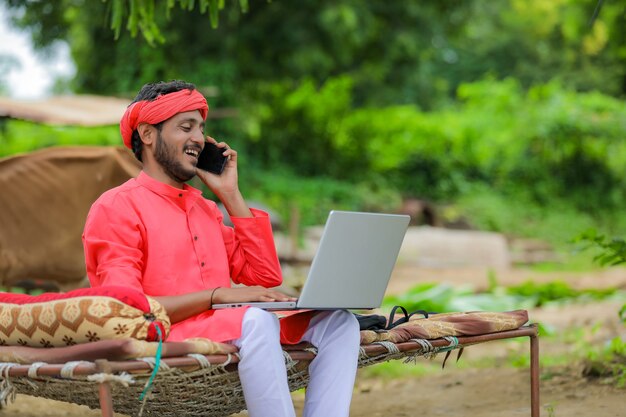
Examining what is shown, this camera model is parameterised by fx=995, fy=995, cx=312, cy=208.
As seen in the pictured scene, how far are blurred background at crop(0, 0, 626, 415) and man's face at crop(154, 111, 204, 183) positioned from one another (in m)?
8.49

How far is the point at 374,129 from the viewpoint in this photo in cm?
2078

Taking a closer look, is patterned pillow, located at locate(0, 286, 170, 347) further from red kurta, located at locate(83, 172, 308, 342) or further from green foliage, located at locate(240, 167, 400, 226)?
green foliage, located at locate(240, 167, 400, 226)

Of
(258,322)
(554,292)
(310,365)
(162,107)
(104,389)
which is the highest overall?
(162,107)

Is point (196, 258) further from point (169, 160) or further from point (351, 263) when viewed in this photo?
point (351, 263)

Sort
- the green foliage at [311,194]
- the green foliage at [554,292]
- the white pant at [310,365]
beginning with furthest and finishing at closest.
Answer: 1. the green foliage at [311,194]
2. the green foliage at [554,292]
3. the white pant at [310,365]

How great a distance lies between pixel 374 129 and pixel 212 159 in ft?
56.5

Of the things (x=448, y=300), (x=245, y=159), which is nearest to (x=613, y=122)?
(x=245, y=159)

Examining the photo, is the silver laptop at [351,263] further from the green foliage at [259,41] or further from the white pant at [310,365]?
the green foliage at [259,41]

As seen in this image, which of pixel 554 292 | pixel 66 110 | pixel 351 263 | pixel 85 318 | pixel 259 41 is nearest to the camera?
pixel 85 318

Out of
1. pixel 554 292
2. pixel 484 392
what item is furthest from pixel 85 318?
pixel 554 292

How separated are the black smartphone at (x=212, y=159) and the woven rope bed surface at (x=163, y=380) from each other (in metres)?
0.77

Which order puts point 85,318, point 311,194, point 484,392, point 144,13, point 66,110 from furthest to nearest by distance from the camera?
point 311,194 → point 66,110 → point 484,392 → point 144,13 → point 85,318

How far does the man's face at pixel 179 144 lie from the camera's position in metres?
3.45

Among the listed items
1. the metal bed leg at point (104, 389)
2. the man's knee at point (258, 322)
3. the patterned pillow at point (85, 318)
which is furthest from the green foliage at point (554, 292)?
the metal bed leg at point (104, 389)
